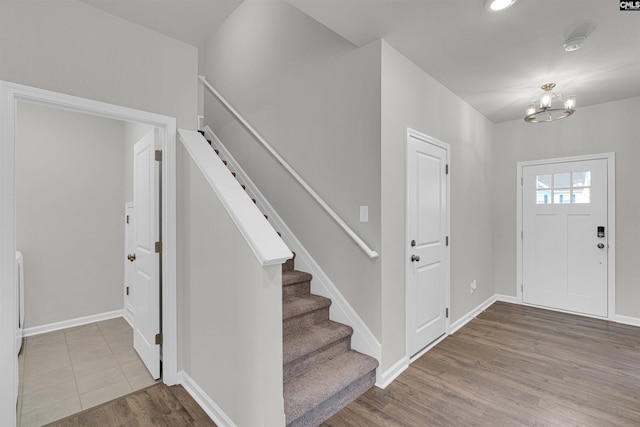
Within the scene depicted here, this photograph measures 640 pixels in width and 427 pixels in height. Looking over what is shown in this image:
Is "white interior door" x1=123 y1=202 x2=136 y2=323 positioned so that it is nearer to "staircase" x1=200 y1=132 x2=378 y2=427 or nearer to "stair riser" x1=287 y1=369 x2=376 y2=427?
"staircase" x1=200 y1=132 x2=378 y2=427

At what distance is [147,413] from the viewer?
2031mm

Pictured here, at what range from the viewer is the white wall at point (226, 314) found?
5.24ft

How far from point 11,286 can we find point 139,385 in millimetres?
1189

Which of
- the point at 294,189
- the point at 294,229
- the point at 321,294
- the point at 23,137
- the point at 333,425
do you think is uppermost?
the point at 23,137

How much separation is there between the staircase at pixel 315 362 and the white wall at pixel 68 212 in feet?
9.08

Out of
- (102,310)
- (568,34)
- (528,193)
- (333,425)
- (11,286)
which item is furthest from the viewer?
(528,193)

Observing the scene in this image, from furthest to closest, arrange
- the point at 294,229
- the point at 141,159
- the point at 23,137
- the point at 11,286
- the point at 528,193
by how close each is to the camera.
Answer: the point at 528,193 → the point at 23,137 → the point at 294,229 → the point at 141,159 → the point at 11,286

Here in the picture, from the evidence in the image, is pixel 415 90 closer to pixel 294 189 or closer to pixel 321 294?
pixel 294 189

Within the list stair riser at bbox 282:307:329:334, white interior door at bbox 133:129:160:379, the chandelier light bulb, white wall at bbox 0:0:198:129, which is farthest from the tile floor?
the chandelier light bulb

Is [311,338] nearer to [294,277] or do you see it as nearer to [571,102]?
[294,277]

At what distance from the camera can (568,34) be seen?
231 cm

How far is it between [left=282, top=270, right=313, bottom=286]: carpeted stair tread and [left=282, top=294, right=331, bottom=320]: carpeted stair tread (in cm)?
15

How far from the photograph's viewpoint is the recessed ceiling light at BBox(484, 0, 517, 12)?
6.30 feet

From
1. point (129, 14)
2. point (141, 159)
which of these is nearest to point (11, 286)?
point (141, 159)
